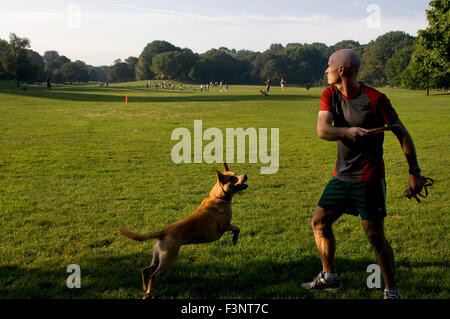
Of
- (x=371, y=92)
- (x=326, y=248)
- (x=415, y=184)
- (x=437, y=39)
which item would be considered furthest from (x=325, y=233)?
(x=437, y=39)

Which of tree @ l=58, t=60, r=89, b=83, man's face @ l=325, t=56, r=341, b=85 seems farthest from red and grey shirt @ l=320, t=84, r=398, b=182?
tree @ l=58, t=60, r=89, b=83

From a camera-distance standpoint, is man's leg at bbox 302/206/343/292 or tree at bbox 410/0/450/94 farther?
tree at bbox 410/0/450/94

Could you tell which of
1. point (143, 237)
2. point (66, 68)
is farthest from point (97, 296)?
point (66, 68)

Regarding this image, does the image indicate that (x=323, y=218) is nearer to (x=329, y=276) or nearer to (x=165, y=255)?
(x=329, y=276)

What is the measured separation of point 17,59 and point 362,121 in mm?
83002

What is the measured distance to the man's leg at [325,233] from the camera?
4.41m

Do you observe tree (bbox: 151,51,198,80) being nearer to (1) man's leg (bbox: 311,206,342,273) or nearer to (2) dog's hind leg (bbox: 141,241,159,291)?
(2) dog's hind leg (bbox: 141,241,159,291)

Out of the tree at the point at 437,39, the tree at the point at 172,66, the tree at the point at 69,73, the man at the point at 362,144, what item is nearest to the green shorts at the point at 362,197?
the man at the point at 362,144

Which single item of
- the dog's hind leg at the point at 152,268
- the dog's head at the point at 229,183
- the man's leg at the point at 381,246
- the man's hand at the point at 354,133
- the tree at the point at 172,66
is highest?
the tree at the point at 172,66

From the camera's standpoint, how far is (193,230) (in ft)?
14.4

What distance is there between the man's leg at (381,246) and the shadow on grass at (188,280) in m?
0.51

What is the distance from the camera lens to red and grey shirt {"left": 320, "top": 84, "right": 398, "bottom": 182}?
3.87 metres

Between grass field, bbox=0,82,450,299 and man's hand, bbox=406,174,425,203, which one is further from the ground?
man's hand, bbox=406,174,425,203

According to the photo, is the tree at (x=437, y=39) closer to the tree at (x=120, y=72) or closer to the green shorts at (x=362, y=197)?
the green shorts at (x=362, y=197)
